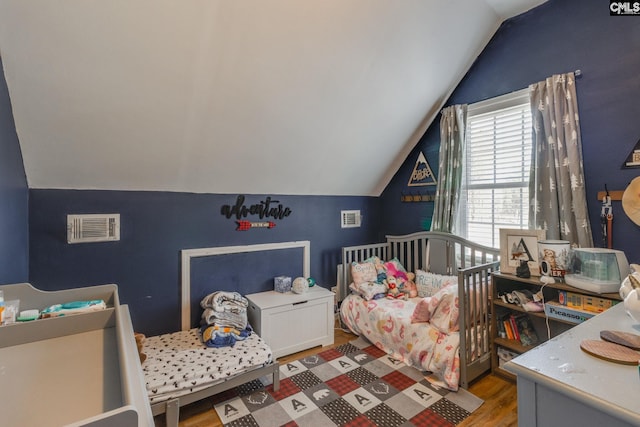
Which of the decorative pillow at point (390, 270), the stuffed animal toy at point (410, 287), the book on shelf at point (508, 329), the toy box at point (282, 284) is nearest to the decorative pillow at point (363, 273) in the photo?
the decorative pillow at point (390, 270)

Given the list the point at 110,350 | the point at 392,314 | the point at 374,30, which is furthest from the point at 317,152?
the point at 110,350

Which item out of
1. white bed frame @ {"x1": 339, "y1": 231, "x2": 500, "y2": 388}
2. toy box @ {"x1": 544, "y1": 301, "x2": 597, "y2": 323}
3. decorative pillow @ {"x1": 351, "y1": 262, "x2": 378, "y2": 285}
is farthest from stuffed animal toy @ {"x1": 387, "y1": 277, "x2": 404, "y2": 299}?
toy box @ {"x1": 544, "y1": 301, "x2": 597, "y2": 323}

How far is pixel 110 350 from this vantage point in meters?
1.05

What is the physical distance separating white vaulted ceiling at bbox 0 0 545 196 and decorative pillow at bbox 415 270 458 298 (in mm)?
1465

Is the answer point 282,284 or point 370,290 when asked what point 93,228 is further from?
point 370,290

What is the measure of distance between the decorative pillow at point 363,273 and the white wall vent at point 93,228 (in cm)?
214

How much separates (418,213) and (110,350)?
10.2ft

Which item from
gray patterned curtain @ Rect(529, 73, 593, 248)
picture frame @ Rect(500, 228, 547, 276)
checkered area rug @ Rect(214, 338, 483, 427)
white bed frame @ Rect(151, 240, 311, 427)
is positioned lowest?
checkered area rug @ Rect(214, 338, 483, 427)

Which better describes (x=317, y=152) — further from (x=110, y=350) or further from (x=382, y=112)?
(x=110, y=350)

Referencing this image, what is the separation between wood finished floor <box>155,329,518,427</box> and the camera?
1.76 metres

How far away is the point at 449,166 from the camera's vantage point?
3023 millimetres

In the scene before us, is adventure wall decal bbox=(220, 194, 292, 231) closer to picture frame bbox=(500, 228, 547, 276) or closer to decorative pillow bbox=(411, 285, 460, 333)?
decorative pillow bbox=(411, 285, 460, 333)

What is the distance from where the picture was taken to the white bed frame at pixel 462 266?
2.08m

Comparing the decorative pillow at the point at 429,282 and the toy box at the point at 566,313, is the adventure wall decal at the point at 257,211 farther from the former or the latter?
the toy box at the point at 566,313
